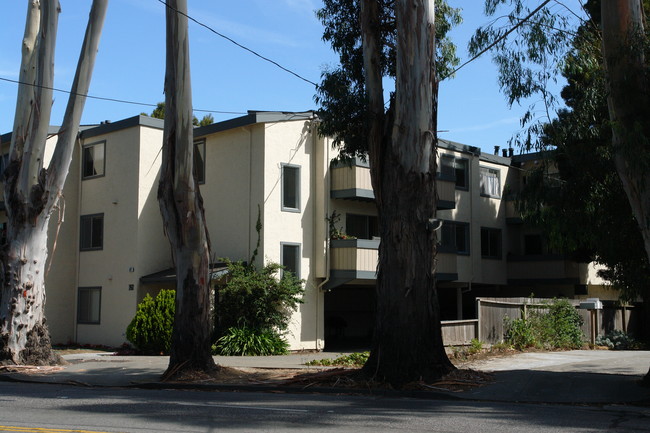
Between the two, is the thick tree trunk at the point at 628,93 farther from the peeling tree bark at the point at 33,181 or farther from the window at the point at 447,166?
the window at the point at 447,166

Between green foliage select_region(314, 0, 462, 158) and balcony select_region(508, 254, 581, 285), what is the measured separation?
16095mm

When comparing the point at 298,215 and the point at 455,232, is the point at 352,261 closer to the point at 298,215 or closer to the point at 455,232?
the point at 298,215

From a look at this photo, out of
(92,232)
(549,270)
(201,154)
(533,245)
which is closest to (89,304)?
(92,232)

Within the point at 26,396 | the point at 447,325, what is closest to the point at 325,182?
the point at 447,325

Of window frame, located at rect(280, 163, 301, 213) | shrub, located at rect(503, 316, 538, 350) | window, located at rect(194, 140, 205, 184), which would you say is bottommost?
shrub, located at rect(503, 316, 538, 350)

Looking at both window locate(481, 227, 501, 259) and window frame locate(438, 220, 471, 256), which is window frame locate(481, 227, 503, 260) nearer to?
window locate(481, 227, 501, 259)

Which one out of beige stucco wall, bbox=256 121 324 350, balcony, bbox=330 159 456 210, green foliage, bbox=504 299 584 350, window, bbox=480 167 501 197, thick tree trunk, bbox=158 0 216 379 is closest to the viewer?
thick tree trunk, bbox=158 0 216 379

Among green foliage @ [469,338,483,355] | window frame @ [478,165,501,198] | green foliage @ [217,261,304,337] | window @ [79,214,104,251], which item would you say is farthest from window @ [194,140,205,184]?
window frame @ [478,165,501,198]

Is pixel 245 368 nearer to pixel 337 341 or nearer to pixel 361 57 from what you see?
pixel 361 57

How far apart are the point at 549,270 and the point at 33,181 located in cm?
2135

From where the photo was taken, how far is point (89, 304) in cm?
2772

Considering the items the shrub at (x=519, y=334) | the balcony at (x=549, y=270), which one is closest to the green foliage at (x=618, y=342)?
the shrub at (x=519, y=334)

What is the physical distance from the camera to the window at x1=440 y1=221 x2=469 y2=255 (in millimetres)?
29938

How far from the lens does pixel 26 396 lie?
42.2 feet
